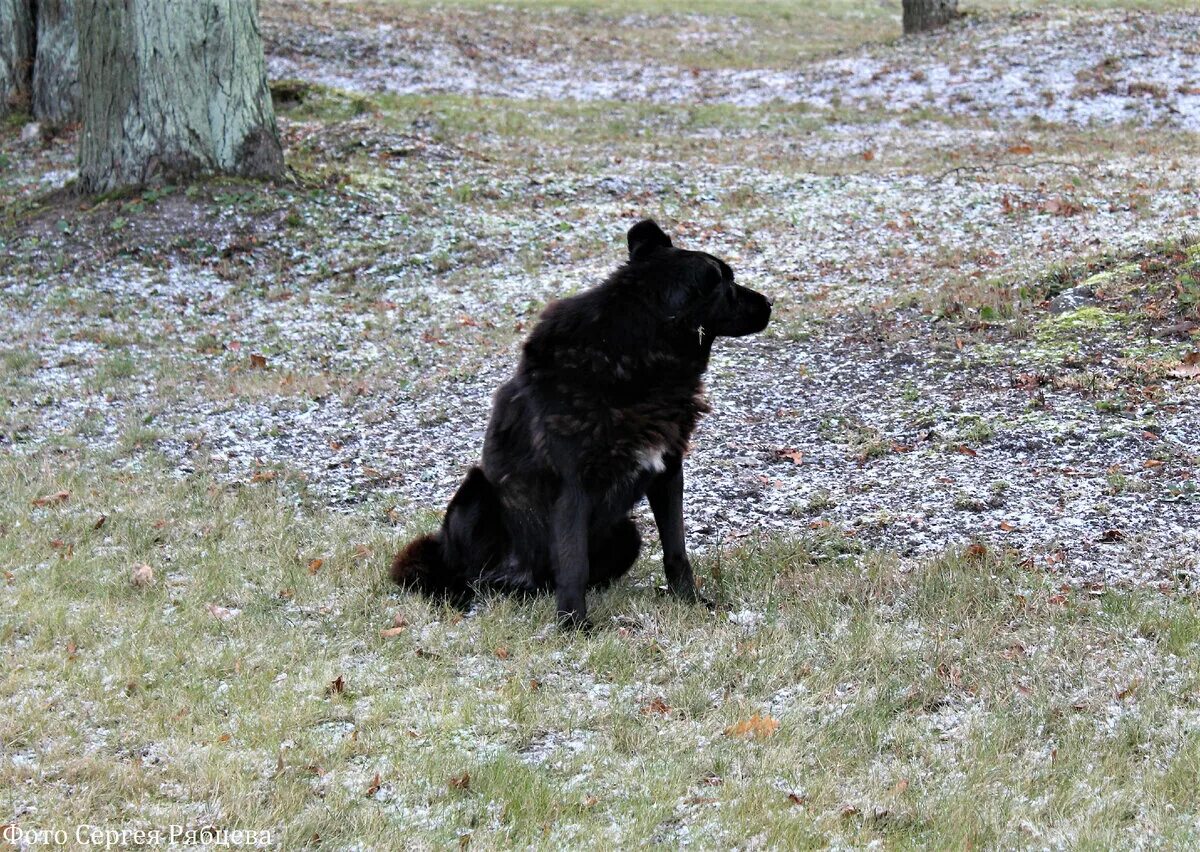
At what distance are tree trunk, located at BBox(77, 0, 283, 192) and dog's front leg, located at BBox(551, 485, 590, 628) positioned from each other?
11467 millimetres

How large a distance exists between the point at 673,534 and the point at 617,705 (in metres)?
1.51

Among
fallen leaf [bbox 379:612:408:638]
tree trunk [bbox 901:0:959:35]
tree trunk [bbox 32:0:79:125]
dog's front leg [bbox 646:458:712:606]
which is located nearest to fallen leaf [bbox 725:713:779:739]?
dog's front leg [bbox 646:458:712:606]

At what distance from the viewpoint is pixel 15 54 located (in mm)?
20719

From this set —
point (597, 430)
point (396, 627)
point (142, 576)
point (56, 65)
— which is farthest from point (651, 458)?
point (56, 65)

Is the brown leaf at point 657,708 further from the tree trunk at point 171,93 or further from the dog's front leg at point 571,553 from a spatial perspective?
the tree trunk at point 171,93

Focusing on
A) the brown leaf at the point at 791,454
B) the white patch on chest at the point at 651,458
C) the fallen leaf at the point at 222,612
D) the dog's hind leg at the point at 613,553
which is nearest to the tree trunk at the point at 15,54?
the brown leaf at the point at 791,454

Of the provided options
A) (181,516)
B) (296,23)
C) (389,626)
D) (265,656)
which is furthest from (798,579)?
(296,23)

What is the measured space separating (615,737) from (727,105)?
Answer: 2052 cm

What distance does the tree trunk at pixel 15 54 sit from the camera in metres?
20.1

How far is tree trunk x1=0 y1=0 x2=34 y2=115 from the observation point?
2011cm

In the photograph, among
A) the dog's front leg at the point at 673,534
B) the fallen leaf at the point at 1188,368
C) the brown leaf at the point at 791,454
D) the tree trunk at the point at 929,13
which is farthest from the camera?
the tree trunk at the point at 929,13

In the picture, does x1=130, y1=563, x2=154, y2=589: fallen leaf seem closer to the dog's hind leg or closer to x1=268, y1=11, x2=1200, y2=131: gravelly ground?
the dog's hind leg

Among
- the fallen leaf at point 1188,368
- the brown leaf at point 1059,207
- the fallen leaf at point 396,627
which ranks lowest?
the fallen leaf at point 396,627

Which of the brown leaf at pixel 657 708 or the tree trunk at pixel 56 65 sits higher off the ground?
the tree trunk at pixel 56 65
